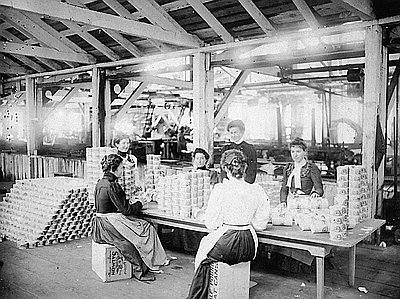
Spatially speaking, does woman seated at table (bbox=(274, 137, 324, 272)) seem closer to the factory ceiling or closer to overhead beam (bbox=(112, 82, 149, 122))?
the factory ceiling

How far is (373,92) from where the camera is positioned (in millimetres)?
6160

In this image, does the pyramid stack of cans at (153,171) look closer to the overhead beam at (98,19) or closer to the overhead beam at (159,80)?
the overhead beam at (98,19)

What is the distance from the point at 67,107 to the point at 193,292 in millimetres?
20491

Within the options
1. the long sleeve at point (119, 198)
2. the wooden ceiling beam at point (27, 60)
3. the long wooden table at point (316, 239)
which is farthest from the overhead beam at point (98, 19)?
the wooden ceiling beam at point (27, 60)

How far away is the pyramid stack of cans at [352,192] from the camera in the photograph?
5.00 meters

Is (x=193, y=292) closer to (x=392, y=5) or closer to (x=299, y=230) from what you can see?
(x=299, y=230)

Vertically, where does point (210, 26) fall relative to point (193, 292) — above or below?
above

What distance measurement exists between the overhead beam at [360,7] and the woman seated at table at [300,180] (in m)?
1.79

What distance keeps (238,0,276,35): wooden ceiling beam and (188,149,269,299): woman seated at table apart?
3466mm

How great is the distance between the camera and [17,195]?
783 cm

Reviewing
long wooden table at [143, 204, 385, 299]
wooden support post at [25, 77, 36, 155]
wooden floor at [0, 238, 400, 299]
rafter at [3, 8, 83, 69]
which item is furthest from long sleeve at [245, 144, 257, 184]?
wooden support post at [25, 77, 36, 155]

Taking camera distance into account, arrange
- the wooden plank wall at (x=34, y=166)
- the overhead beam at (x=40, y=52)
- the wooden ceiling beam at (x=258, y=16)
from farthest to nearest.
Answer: the wooden plank wall at (x=34, y=166)
the overhead beam at (x=40, y=52)
the wooden ceiling beam at (x=258, y=16)

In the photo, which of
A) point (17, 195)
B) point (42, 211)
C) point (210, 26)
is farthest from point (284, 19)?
point (17, 195)

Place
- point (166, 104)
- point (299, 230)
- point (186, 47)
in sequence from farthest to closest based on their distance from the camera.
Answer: point (166, 104) → point (186, 47) → point (299, 230)
